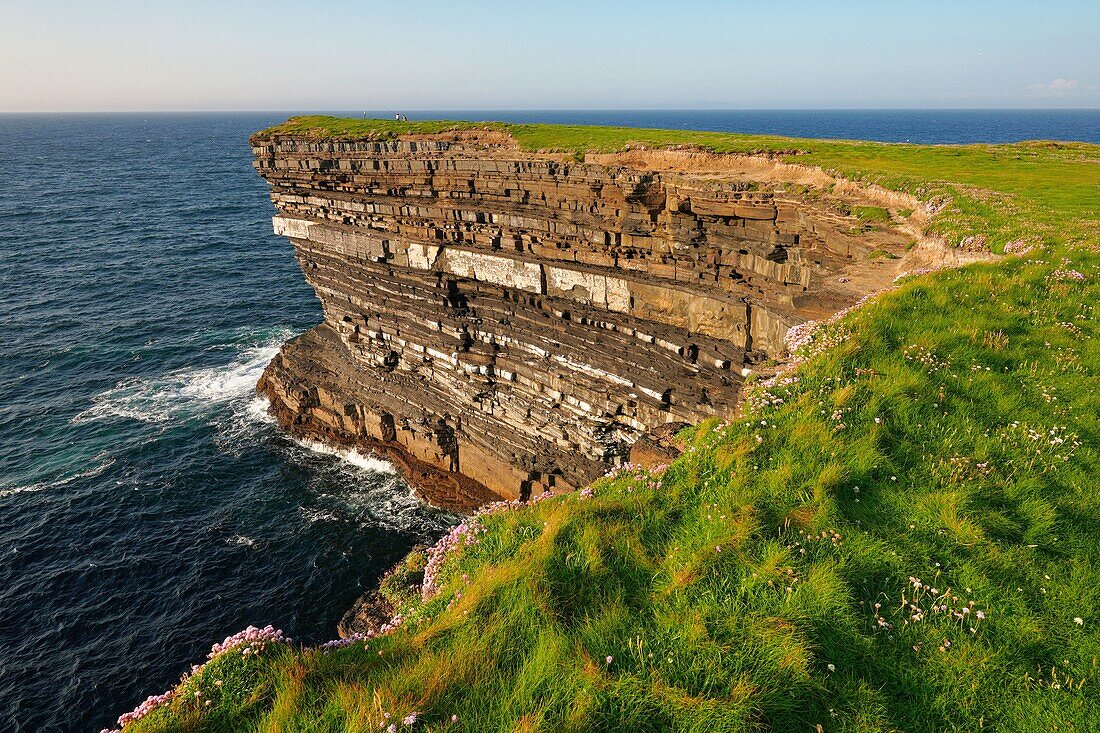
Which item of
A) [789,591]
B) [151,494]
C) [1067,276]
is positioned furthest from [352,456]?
[1067,276]

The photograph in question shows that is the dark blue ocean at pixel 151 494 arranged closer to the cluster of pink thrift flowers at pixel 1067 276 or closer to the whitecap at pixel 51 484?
the whitecap at pixel 51 484

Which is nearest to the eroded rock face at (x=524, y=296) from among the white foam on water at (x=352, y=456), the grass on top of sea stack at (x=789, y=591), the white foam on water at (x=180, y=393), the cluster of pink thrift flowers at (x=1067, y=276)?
the white foam on water at (x=352, y=456)

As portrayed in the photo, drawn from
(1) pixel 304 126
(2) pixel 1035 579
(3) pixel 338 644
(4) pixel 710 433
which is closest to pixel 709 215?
(4) pixel 710 433

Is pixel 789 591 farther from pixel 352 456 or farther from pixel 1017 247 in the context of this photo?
pixel 352 456

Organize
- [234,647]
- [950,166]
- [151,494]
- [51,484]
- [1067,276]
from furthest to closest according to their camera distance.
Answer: [51,484] < [151,494] < [950,166] < [1067,276] < [234,647]

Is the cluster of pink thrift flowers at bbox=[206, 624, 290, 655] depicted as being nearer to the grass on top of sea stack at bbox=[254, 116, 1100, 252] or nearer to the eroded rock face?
the eroded rock face

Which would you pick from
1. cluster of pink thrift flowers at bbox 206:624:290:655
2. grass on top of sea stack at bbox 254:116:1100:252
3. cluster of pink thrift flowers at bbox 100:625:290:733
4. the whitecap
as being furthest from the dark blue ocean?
grass on top of sea stack at bbox 254:116:1100:252
